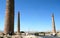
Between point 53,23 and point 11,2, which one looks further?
point 53,23

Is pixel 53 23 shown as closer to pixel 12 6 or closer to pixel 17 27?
pixel 17 27

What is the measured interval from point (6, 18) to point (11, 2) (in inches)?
81.1

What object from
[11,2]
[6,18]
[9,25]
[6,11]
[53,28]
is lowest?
[53,28]

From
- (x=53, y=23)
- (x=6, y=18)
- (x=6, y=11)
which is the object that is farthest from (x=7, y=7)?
(x=53, y=23)

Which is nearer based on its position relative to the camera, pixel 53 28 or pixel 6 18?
pixel 6 18

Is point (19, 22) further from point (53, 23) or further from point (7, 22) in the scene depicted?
point (7, 22)

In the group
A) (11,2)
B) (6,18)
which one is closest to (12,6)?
(11,2)

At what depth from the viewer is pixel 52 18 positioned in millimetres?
24375

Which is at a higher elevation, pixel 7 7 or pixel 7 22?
pixel 7 7

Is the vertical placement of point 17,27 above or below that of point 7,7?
below

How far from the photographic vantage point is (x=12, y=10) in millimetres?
13117

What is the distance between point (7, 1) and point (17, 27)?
37.3 ft

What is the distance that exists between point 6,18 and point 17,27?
11.3 m

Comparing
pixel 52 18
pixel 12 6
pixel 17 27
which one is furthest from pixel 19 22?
pixel 12 6
